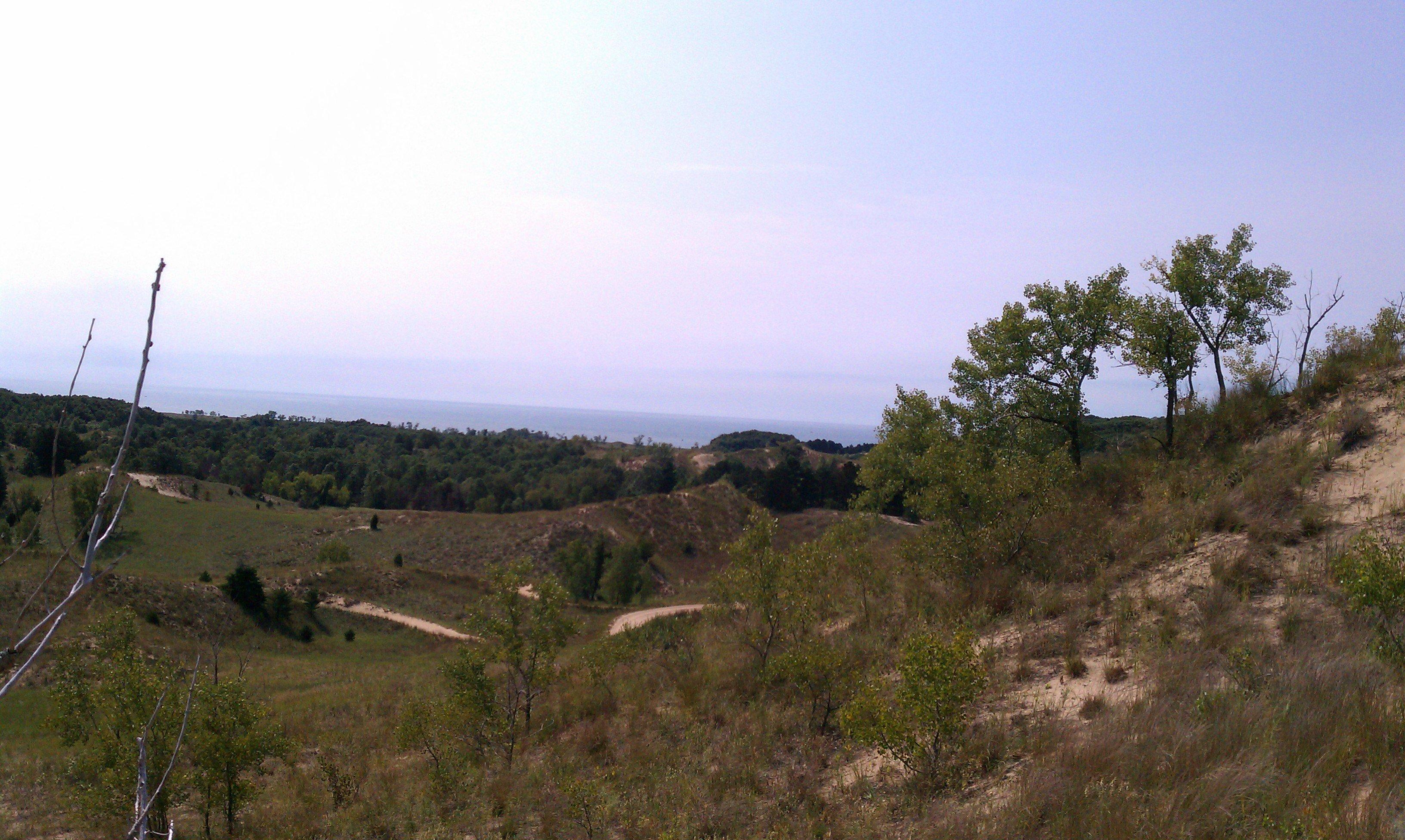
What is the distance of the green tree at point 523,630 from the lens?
11.6 meters

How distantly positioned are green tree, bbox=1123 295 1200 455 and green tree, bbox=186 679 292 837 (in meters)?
17.1

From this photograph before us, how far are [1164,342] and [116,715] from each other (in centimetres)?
1861

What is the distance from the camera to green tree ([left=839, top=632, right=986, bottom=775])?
6.77 meters

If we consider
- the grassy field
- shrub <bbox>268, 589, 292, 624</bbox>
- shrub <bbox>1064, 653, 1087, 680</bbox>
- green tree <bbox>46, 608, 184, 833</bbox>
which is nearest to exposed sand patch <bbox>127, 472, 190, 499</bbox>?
shrub <bbox>268, 589, 292, 624</bbox>

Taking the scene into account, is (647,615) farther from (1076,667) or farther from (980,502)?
(1076,667)

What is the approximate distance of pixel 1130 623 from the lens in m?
8.94

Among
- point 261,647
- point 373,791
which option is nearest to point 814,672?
point 373,791

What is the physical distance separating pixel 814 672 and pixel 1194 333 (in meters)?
11.6

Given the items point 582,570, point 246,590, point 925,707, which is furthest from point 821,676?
point 582,570

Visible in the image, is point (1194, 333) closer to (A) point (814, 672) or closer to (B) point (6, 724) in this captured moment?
(A) point (814, 672)

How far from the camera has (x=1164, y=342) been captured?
14.7 metres

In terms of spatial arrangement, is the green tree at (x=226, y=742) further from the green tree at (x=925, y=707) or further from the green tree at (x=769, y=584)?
the green tree at (x=925, y=707)

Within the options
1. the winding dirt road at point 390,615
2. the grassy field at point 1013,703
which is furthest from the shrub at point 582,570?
the grassy field at point 1013,703

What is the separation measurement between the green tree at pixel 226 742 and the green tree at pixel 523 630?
3271 millimetres
